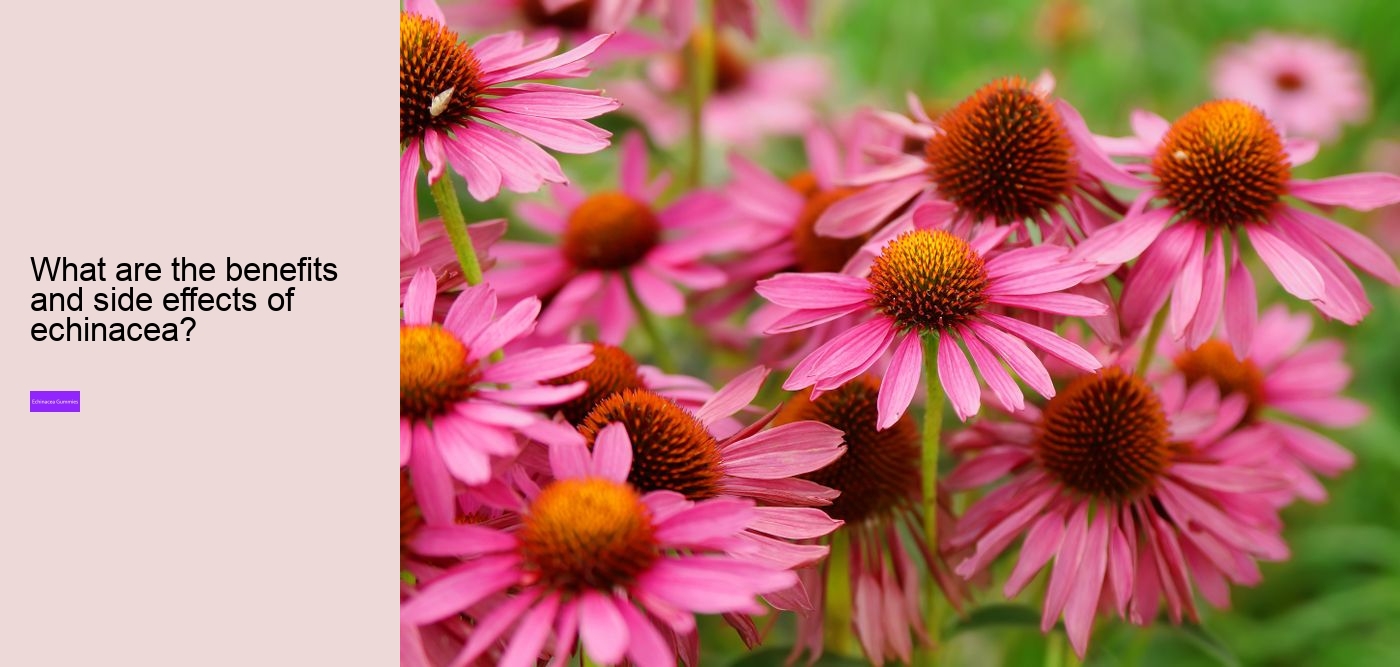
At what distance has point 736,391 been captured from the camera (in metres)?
0.89

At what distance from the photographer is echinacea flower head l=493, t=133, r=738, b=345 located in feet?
3.94

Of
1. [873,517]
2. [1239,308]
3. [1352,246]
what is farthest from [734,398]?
[1352,246]

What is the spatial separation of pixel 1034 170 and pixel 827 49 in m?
1.64

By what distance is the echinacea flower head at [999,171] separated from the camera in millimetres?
984

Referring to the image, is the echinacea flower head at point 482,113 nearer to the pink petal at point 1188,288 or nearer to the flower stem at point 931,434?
the flower stem at point 931,434

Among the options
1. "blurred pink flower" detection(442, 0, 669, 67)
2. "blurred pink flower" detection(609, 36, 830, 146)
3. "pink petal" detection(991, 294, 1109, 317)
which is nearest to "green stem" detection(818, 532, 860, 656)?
"pink petal" detection(991, 294, 1109, 317)

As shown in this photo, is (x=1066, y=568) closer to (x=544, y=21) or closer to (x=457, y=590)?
(x=457, y=590)

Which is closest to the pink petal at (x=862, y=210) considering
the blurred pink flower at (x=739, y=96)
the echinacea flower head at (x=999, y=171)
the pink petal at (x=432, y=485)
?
the echinacea flower head at (x=999, y=171)

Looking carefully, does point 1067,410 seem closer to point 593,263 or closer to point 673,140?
point 593,263

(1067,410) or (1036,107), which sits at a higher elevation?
(1036,107)

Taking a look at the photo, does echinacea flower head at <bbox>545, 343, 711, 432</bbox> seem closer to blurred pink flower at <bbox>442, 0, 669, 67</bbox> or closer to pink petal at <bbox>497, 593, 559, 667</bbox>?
pink petal at <bbox>497, 593, 559, 667</bbox>

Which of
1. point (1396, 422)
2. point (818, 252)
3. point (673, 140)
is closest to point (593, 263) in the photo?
point (818, 252)
